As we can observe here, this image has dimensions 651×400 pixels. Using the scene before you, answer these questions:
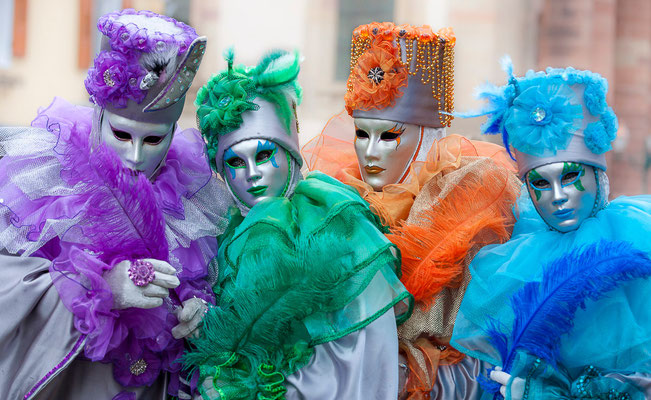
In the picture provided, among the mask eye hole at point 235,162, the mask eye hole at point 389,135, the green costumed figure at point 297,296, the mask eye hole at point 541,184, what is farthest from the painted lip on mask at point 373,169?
the mask eye hole at point 541,184

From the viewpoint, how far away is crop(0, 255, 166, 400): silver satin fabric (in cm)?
249

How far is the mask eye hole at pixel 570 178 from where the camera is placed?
2668mm

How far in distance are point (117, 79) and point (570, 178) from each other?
1643 mm

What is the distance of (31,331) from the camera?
8.35 feet

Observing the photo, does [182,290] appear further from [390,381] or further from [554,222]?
[554,222]

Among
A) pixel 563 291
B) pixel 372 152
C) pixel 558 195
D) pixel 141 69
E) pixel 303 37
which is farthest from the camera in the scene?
pixel 303 37

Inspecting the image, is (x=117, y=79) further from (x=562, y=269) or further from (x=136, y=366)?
(x=562, y=269)

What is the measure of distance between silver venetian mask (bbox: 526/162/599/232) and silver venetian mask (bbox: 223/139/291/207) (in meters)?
0.95

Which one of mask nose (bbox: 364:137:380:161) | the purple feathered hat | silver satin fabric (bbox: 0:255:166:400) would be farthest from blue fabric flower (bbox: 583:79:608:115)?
silver satin fabric (bbox: 0:255:166:400)

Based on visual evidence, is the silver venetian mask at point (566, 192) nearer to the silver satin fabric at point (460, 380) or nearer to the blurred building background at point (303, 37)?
the silver satin fabric at point (460, 380)

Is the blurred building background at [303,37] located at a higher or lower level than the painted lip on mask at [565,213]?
higher

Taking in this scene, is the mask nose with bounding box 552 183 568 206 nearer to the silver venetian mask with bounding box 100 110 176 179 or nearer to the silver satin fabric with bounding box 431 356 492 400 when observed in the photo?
the silver satin fabric with bounding box 431 356 492 400

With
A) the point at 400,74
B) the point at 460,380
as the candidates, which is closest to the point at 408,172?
the point at 400,74

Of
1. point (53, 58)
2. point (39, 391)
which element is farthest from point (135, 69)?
point (53, 58)
